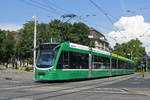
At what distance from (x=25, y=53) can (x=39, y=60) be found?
34481 mm

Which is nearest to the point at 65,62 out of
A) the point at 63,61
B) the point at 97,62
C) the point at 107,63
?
the point at 63,61

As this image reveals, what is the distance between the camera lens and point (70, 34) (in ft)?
192

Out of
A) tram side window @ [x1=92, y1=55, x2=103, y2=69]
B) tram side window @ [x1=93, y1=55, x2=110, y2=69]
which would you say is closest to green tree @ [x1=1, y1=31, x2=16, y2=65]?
tram side window @ [x1=93, y1=55, x2=110, y2=69]

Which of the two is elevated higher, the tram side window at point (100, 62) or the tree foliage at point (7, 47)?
the tree foliage at point (7, 47)

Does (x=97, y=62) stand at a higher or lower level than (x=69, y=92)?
higher

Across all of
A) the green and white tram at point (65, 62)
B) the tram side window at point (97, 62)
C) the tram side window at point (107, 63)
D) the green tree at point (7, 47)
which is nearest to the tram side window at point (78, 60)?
the green and white tram at point (65, 62)

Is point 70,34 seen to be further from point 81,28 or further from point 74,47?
point 74,47

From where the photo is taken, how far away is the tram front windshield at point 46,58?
1894cm

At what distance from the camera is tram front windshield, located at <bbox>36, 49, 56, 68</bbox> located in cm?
1894

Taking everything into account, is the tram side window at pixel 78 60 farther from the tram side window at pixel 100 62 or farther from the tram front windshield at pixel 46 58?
the tram side window at pixel 100 62

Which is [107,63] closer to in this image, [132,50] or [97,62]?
[97,62]

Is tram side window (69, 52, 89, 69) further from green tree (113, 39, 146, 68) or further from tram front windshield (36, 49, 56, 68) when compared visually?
green tree (113, 39, 146, 68)

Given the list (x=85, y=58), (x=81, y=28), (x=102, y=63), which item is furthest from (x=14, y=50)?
(x=85, y=58)

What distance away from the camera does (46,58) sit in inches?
757
